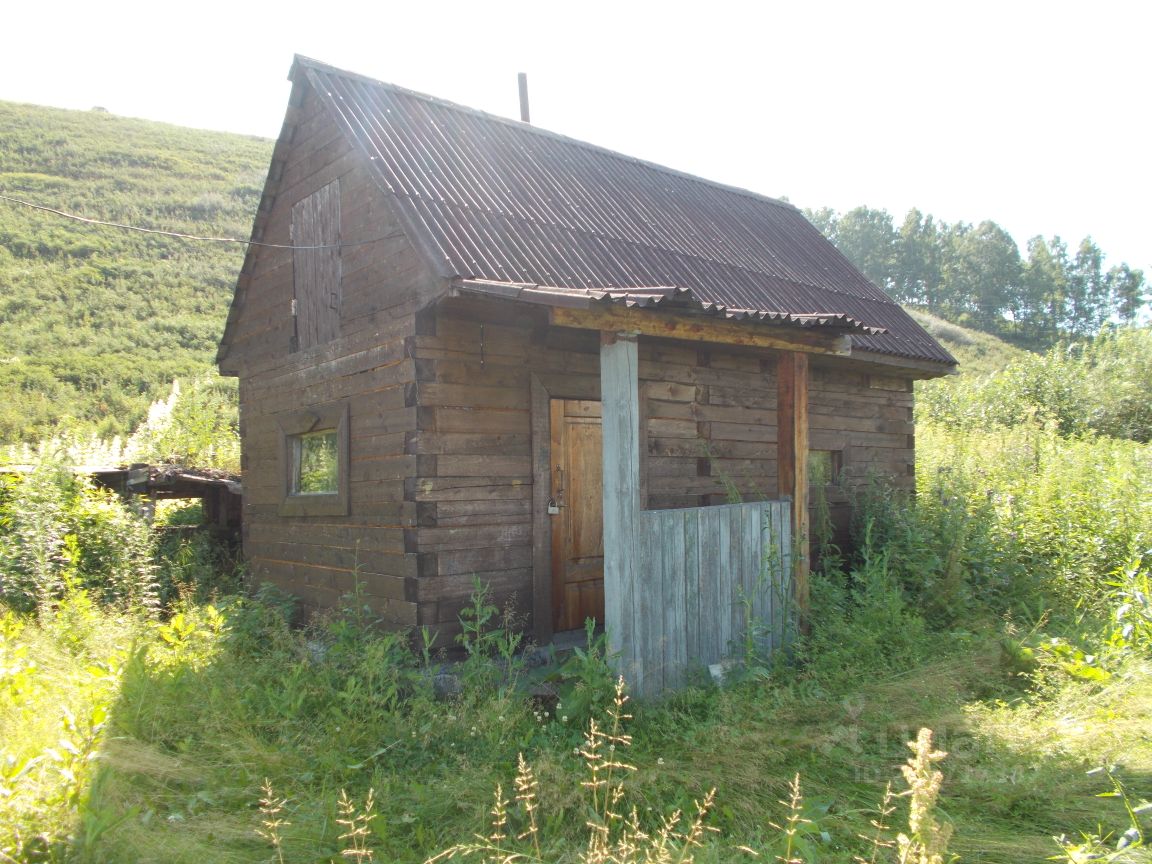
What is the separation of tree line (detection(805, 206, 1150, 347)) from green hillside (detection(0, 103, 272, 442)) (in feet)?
165

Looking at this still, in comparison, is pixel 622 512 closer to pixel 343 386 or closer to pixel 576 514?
pixel 576 514

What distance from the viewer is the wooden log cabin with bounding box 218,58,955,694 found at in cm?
615

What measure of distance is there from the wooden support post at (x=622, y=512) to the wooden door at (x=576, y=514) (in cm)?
189

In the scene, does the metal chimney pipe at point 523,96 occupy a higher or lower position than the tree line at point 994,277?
lower

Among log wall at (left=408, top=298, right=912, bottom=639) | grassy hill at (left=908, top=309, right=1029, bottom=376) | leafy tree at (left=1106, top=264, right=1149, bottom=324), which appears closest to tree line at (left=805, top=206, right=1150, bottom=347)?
leafy tree at (left=1106, top=264, right=1149, bottom=324)

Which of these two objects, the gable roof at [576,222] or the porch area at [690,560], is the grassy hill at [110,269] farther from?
the porch area at [690,560]

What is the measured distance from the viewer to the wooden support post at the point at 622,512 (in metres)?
5.69

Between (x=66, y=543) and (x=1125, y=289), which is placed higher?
(x=1125, y=289)

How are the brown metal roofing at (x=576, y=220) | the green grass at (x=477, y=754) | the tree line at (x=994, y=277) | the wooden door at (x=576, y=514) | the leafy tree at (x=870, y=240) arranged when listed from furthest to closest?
the leafy tree at (x=870, y=240) < the tree line at (x=994, y=277) < the wooden door at (x=576, y=514) < the brown metal roofing at (x=576, y=220) < the green grass at (x=477, y=754)

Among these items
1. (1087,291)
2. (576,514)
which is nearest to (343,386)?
(576,514)

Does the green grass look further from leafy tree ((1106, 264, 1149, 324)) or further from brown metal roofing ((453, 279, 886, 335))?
leafy tree ((1106, 264, 1149, 324))

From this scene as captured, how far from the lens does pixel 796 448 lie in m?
6.99

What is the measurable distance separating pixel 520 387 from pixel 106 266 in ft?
123

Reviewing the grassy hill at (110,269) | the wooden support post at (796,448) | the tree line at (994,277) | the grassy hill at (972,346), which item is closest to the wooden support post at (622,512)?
the wooden support post at (796,448)
